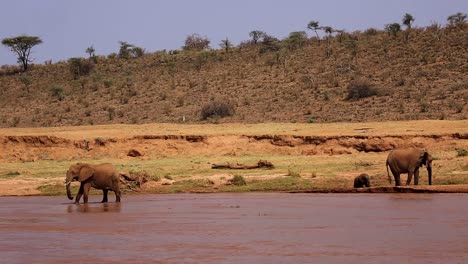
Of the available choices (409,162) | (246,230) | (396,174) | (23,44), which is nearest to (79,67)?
(23,44)

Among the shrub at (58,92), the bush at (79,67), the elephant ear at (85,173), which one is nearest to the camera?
the elephant ear at (85,173)

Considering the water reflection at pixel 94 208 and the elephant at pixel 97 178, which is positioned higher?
the elephant at pixel 97 178

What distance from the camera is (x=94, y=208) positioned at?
18.2 m

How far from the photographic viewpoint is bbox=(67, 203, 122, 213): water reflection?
17.4 metres

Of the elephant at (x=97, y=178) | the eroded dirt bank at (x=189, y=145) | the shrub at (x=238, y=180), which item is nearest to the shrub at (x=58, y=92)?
the eroded dirt bank at (x=189, y=145)

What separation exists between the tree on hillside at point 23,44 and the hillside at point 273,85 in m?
3.08

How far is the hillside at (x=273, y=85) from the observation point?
39938 millimetres

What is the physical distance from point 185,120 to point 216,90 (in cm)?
776

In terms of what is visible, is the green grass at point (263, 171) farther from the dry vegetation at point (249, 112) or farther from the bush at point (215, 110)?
the bush at point (215, 110)

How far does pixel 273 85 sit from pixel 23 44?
2554 cm

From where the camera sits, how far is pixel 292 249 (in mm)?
10922

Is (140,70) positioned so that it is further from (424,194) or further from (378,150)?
(424,194)

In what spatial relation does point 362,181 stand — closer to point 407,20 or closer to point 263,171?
point 263,171

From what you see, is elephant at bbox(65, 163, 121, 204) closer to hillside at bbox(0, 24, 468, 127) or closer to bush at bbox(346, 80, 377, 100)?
hillside at bbox(0, 24, 468, 127)
